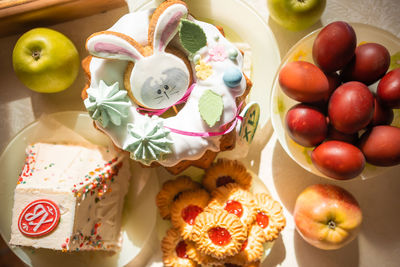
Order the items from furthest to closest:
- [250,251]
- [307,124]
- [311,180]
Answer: [311,180] → [250,251] → [307,124]

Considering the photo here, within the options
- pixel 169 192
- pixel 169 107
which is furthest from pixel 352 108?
pixel 169 192

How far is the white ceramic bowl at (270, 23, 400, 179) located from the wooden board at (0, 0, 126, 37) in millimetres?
587

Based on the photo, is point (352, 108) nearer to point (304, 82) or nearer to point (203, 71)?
point (304, 82)

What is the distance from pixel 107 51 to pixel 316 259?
95 centimetres

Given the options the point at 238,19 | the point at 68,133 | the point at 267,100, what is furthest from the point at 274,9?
the point at 68,133

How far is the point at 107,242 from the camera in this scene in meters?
1.07

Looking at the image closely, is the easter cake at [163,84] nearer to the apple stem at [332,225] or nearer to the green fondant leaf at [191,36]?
the green fondant leaf at [191,36]

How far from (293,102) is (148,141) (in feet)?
1.70

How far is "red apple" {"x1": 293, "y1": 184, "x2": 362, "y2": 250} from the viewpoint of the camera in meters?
1.03

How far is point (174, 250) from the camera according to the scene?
110 centimetres

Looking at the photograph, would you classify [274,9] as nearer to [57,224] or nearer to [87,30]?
[87,30]

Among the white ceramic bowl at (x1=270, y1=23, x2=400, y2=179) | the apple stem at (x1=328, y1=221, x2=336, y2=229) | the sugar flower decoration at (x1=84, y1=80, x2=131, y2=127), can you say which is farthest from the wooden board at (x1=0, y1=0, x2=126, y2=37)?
the apple stem at (x1=328, y1=221, x2=336, y2=229)

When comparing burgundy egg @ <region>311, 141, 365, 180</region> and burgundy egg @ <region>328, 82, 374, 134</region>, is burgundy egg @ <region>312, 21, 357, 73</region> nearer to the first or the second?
burgundy egg @ <region>328, 82, 374, 134</region>

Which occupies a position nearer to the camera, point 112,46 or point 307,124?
point 112,46
